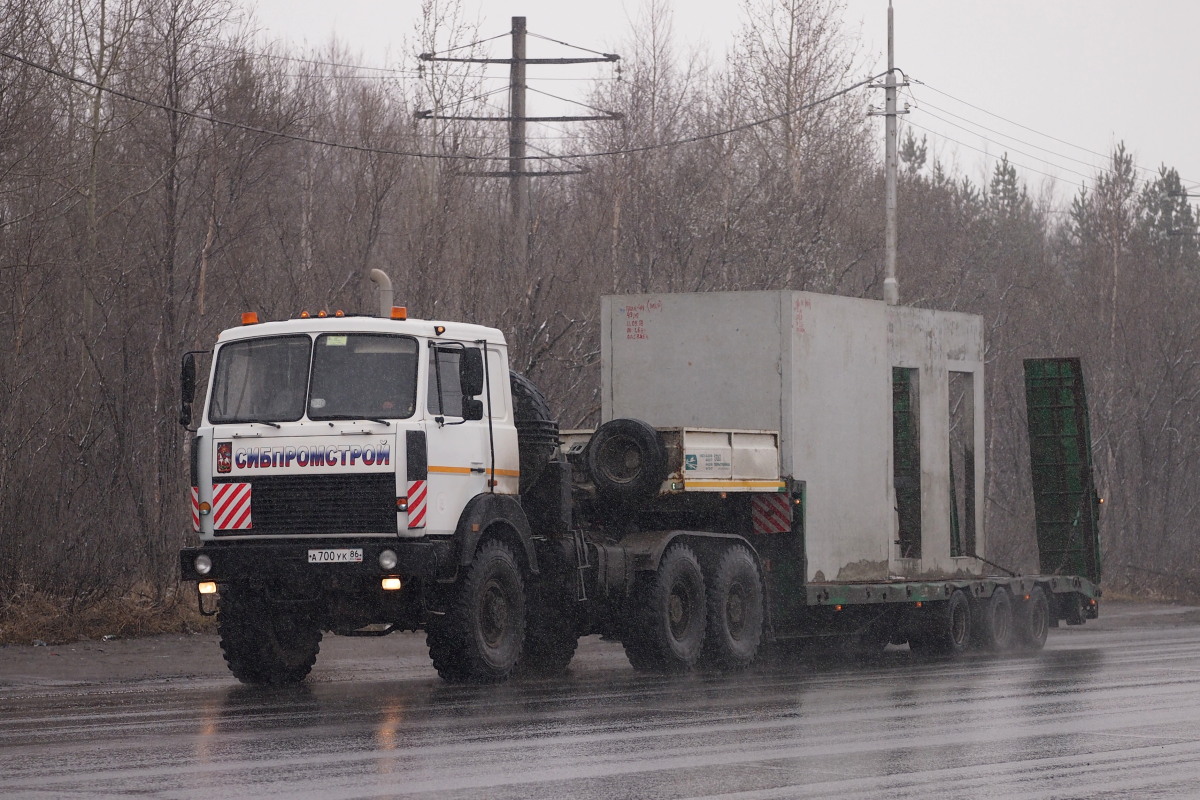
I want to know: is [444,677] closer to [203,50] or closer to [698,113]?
[203,50]

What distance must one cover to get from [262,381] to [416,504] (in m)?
1.84

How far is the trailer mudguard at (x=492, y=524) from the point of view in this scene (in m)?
15.2

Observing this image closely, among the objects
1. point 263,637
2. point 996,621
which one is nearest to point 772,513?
point 996,621

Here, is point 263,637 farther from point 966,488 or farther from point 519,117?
point 519,117

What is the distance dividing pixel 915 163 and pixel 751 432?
7432 centimetres

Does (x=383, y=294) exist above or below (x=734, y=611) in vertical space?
above

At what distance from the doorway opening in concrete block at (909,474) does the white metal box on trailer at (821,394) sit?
1 centimetres

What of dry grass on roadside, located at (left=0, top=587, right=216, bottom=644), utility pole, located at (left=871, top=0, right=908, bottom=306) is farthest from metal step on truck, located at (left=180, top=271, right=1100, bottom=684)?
utility pole, located at (left=871, top=0, right=908, bottom=306)

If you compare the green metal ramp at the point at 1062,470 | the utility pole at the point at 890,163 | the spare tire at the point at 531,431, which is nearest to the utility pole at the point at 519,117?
the utility pole at the point at 890,163

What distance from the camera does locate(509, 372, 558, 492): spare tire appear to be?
1670 cm

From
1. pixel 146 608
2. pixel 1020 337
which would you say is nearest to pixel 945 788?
pixel 146 608

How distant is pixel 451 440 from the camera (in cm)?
1551

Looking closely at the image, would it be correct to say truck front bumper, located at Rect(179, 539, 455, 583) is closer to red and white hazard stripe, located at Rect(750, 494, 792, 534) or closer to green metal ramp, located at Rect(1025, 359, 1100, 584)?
red and white hazard stripe, located at Rect(750, 494, 792, 534)

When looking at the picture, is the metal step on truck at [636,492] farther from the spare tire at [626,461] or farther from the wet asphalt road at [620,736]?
the wet asphalt road at [620,736]
